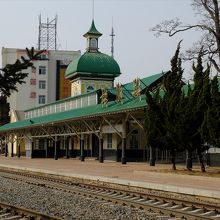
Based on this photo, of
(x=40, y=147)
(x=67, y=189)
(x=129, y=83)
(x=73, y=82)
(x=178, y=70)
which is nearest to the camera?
(x=67, y=189)

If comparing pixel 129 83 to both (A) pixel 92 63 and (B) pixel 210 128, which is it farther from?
(B) pixel 210 128

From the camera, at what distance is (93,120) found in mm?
36531

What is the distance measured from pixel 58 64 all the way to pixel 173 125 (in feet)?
236

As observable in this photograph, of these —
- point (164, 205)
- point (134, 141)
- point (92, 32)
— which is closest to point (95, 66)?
point (92, 32)

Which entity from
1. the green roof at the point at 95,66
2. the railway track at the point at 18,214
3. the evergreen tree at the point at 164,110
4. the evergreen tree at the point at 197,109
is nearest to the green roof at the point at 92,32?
the green roof at the point at 95,66

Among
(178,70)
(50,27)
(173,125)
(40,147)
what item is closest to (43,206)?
(173,125)

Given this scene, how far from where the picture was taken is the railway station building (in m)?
32.2

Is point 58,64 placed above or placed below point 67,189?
above

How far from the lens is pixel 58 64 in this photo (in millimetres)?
91500

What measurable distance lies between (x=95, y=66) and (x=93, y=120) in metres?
18.6

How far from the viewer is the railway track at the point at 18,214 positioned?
34.7 ft

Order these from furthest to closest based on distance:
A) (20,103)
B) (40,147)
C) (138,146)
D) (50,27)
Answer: (50,27), (20,103), (40,147), (138,146)

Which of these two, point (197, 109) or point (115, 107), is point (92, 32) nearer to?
point (115, 107)

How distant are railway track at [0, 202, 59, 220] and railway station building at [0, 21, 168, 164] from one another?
14.7 meters
